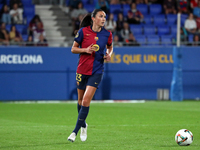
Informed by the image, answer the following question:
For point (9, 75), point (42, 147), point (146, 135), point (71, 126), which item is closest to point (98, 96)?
point (9, 75)

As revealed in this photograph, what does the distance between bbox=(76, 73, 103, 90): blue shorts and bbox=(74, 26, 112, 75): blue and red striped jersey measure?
0.23ft

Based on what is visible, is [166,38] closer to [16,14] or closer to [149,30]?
[149,30]

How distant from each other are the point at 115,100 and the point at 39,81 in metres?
3.57

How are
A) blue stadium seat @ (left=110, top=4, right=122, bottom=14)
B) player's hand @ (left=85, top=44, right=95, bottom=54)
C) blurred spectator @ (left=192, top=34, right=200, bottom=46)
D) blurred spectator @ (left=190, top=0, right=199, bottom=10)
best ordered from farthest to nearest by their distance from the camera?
Result: blurred spectator @ (left=190, top=0, right=199, bottom=10)
blue stadium seat @ (left=110, top=4, right=122, bottom=14)
blurred spectator @ (left=192, top=34, right=200, bottom=46)
player's hand @ (left=85, top=44, right=95, bottom=54)

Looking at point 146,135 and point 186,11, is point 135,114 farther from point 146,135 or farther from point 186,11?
point 186,11

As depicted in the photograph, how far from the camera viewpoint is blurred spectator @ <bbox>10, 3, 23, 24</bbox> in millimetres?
19172

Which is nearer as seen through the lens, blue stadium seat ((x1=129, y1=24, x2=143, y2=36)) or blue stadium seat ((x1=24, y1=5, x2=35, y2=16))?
blue stadium seat ((x1=129, y1=24, x2=143, y2=36))

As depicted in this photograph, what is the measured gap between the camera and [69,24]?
67.0 ft

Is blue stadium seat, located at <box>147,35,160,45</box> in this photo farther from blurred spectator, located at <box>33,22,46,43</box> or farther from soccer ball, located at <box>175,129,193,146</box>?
soccer ball, located at <box>175,129,193,146</box>

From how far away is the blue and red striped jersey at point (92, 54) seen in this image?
6827 mm

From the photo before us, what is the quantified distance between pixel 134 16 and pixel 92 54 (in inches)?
526

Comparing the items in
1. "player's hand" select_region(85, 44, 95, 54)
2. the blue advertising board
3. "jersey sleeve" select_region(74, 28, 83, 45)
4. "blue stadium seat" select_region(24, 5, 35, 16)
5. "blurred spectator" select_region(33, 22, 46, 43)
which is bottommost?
the blue advertising board

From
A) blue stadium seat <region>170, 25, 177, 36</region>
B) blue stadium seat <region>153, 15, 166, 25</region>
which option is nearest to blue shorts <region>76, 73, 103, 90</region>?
blue stadium seat <region>170, 25, 177, 36</region>

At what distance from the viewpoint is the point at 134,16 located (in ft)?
65.0
